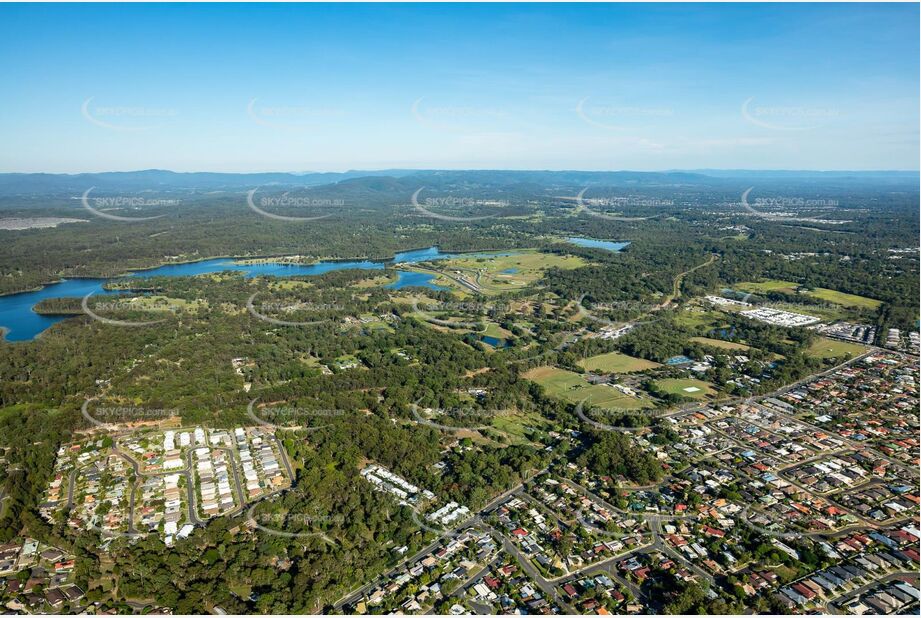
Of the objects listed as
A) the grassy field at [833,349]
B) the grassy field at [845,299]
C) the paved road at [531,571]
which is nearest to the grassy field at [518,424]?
the paved road at [531,571]

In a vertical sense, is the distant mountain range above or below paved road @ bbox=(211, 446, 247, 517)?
above

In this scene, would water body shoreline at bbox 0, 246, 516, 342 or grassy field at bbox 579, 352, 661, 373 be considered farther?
water body shoreline at bbox 0, 246, 516, 342

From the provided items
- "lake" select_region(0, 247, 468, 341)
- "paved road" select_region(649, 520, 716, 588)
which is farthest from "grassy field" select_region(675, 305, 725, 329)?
"paved road" select_region(649, 520, 716, 588)

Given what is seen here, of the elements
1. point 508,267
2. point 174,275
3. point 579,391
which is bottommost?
point 174,275

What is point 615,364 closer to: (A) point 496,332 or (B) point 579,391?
(B) point 579,391

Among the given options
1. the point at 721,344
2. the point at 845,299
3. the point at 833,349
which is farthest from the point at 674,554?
the point at 845,299

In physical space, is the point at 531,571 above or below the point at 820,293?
below

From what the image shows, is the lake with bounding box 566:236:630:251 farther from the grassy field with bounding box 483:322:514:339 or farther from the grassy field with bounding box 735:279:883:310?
the grassy field with bounding box 483:322:514:339
